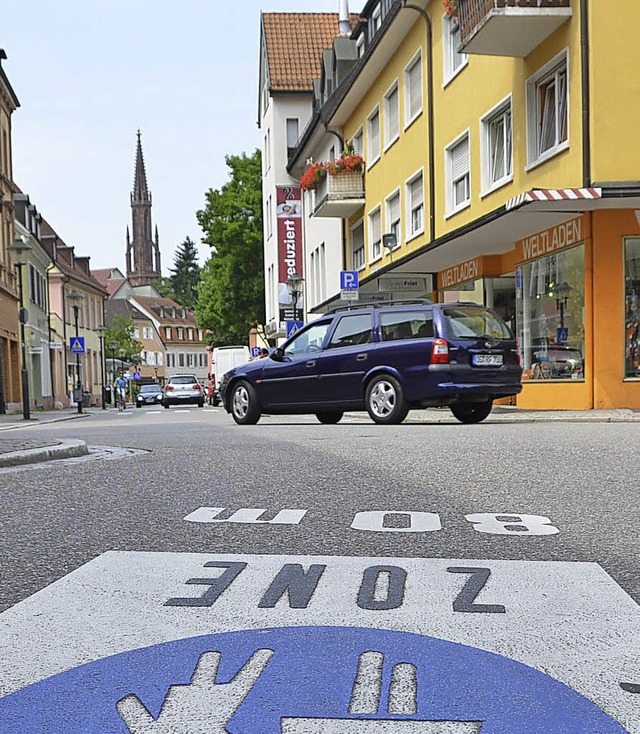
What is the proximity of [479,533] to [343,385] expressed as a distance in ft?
32.2

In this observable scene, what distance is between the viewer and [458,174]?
870 inches

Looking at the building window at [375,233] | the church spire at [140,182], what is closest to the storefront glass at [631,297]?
the building window at [375,233]

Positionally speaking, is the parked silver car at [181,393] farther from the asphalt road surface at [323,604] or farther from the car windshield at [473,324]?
the asphalt road surface at [323,604]

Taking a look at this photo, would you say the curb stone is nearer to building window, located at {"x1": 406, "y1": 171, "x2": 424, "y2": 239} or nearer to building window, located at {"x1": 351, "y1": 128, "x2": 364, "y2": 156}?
building window, located at {"x1": 406, "y1": 171, "x2": 424, "y2": 239}

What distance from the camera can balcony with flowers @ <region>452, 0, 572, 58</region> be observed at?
16.1 meters

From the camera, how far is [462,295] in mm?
23656

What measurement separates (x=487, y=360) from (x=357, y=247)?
19.6 m

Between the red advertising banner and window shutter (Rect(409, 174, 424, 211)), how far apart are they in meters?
18.2

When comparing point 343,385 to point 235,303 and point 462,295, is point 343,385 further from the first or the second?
point 235,303

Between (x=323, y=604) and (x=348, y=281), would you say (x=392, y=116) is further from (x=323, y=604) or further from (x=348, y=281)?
(x=323, y=604)

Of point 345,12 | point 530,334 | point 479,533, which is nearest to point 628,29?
point 530,334

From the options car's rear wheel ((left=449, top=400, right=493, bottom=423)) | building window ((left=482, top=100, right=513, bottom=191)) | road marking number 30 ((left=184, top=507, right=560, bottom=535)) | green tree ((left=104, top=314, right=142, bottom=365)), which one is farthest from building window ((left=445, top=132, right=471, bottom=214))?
green tree ((left=104, top=314, right=142, bottom=365))

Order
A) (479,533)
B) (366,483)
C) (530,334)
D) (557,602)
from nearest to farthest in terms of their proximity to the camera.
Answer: (557,602) → (479,533) → (366,483) → (530,334)

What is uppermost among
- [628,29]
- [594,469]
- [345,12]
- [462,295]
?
[345,12]
